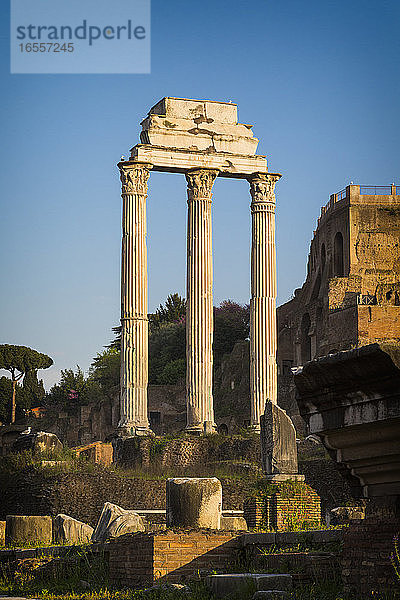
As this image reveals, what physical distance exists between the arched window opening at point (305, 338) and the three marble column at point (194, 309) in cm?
2170

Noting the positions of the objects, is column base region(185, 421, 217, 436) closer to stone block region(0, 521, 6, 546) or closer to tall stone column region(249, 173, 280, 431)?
tall stone column region(249, 173, 280, 431)

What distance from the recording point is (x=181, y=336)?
5722 cm

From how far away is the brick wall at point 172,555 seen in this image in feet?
38.1

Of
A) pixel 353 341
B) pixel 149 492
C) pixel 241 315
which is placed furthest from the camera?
pixel 241 315

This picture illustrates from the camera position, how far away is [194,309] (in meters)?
33.9

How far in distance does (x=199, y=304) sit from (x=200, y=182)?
12.3ft

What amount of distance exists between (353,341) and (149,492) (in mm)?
21951

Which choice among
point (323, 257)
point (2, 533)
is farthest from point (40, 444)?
point (323, 257)

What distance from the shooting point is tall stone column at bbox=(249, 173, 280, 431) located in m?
34.4

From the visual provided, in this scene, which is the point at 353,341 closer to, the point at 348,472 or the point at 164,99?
the point at 164,99

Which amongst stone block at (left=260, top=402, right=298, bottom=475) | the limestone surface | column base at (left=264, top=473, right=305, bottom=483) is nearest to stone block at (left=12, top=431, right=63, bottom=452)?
stone block at (left=260, top=402, right=298, bottom=475)

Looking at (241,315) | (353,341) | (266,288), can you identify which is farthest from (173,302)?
(266,288)

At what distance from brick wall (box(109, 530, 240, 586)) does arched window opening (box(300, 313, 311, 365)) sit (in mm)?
44143

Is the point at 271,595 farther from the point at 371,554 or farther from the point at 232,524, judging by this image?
the point at 232,524
